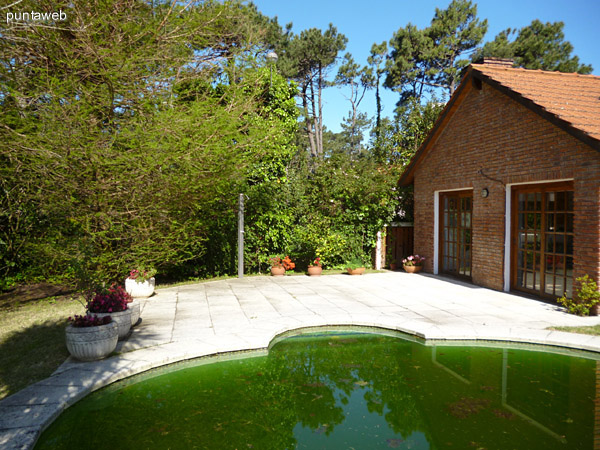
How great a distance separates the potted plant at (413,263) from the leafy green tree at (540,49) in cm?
1784

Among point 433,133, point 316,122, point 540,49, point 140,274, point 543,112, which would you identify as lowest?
point 140,274

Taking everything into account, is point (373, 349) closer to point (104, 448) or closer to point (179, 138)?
point (104, 448)

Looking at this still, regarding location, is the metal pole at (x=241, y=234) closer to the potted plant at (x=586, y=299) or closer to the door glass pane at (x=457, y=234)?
the door glass pane at (x=457, y=234)

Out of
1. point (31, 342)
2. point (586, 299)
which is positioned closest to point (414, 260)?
point (586, 299)

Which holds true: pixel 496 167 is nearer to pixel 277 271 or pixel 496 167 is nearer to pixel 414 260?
pixel 414 260

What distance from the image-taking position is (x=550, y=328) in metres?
5.92

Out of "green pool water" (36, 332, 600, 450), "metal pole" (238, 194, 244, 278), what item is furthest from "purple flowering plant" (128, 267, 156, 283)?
"metal pole" (238, 194, 244, 278)

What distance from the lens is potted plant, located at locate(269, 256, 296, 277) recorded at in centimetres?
1168

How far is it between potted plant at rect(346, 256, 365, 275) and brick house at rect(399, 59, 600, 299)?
2127 mm

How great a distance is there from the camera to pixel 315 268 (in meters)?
11.5

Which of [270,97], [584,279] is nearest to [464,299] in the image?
[584,279]

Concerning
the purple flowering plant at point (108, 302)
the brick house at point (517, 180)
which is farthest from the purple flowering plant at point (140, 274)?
the brick house at point (517, 180)

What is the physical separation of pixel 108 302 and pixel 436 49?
2608 centimetres

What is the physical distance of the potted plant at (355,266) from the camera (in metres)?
11.6
